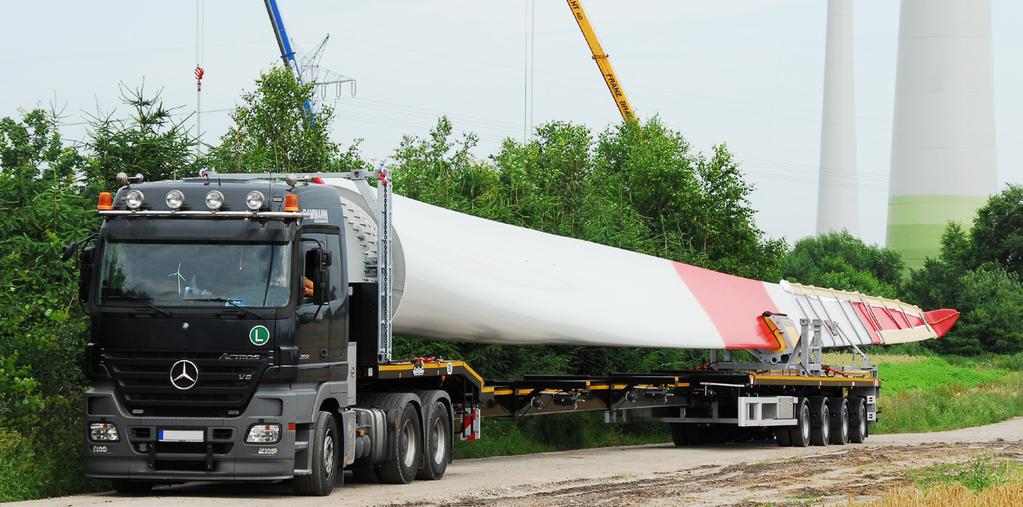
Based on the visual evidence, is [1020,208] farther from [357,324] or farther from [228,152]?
[357,324]

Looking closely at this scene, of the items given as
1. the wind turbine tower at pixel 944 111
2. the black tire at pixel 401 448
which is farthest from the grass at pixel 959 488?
the wind turbine tower at pixel 944 111

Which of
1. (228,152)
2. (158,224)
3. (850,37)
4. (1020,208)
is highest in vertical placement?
(850,37)

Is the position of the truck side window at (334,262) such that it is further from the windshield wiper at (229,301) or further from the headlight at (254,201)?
the windshield wiper at (229,301)

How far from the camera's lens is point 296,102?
95.9 ft

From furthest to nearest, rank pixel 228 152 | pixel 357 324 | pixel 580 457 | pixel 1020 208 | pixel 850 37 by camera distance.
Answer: pixel 850 37 → pixel 1020 208 → pixel 228 152 → pixel 580 457 → pixel 357 324

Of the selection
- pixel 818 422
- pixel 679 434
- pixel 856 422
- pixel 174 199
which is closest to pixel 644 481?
pixel 174 199

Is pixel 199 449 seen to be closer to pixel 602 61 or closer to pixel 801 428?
pixel 801 428

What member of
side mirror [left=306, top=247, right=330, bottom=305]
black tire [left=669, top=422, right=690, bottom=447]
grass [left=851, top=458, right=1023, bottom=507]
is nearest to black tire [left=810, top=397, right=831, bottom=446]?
black tire [left=669, top=422, right=690, bottom=447]

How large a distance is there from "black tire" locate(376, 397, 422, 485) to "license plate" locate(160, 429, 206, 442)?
9.68ft

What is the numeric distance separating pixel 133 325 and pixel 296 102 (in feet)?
49.8

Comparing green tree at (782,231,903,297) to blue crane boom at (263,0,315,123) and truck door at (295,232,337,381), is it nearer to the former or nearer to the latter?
blue crane boom at (263,0,315,123)

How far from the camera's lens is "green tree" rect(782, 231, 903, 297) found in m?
111

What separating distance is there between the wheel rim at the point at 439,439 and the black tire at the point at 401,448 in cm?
58

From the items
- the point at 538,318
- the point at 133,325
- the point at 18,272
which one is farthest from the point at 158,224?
the point at 538,318
